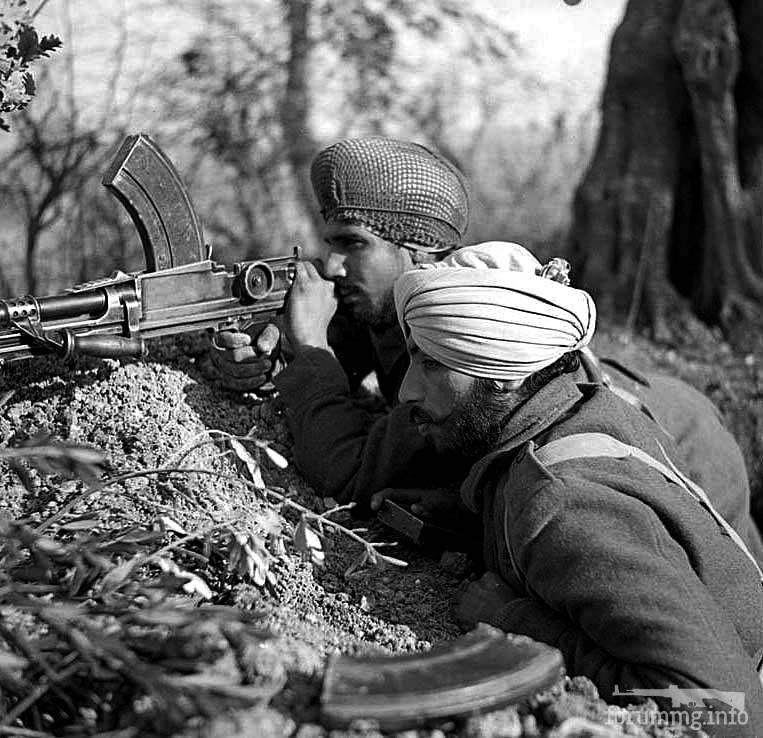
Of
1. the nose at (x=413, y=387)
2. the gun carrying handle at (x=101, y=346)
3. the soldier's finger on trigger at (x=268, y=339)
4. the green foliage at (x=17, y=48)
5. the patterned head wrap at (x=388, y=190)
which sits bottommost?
the soldier's finger on trigger at (x=268, y=339)

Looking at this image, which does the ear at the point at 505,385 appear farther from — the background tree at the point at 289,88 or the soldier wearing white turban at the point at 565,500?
the background tree at the point at 289,88

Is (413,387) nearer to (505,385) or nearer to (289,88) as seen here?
(505,385)

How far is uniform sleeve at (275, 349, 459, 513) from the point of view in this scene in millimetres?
3242

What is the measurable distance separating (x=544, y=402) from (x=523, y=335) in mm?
192

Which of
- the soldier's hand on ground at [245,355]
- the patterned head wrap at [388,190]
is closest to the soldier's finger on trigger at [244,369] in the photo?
the soldier's hand on ground at [245,355]

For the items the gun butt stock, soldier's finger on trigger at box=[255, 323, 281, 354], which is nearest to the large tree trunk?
soldier's finger on trigger at box=[255, 323, 281, 354]

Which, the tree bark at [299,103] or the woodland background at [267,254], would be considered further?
the tree bark at [299,103]

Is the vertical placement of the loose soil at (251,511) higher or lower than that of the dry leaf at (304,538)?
lower

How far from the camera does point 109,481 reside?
8.54ft

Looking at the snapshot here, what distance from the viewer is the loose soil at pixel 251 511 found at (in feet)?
6.60

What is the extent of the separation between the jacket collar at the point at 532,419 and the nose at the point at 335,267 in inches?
43.2

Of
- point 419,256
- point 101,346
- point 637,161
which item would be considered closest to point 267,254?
point 637,161

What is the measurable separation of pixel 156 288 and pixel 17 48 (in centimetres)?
88

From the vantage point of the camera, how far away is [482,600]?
9.06 feet
